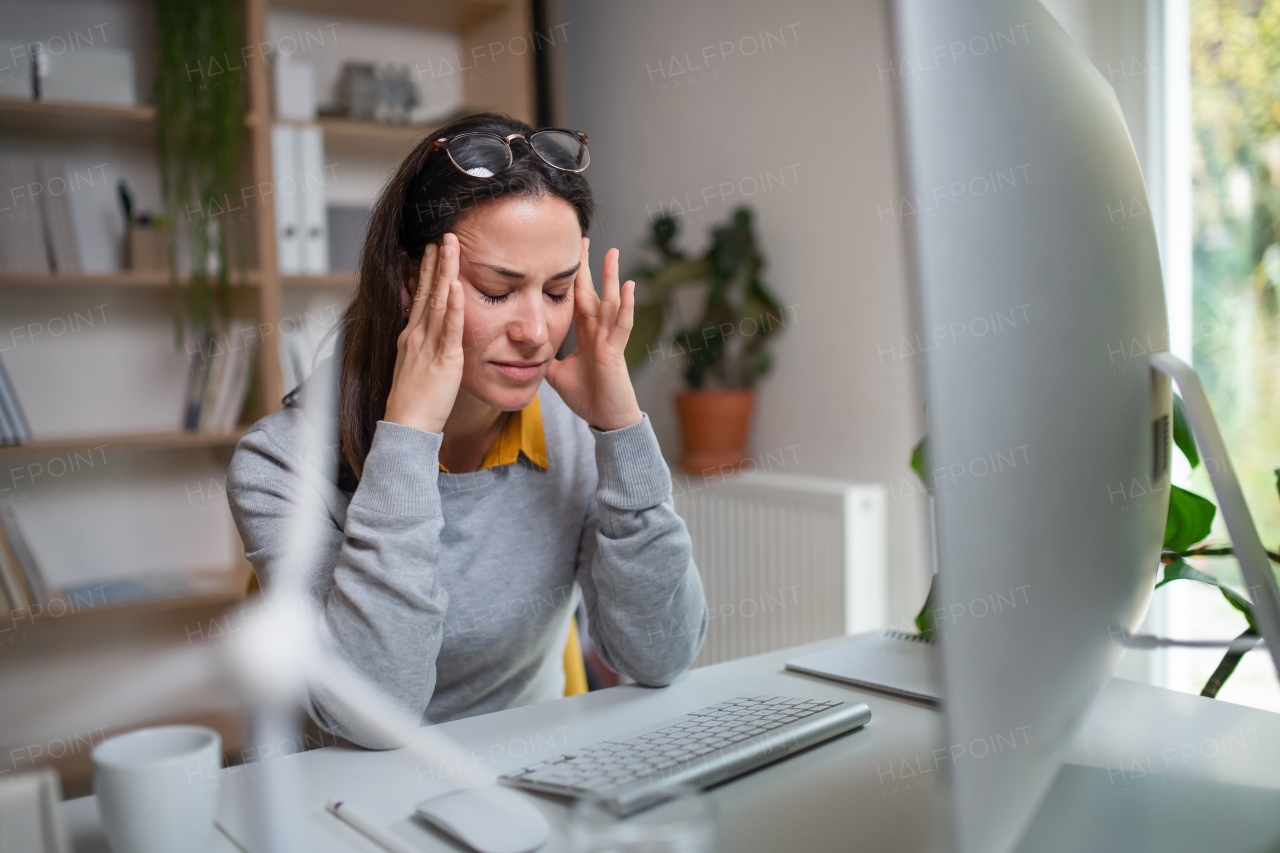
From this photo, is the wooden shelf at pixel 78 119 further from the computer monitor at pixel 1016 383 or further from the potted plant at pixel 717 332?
the computer monitor at pixel 1016 383

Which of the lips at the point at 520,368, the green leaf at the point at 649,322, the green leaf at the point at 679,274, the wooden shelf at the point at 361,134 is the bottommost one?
the lips at the point at 520,368

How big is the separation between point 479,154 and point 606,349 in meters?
0.19

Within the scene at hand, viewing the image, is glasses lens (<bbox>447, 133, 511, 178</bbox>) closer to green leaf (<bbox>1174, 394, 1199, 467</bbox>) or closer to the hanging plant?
green leaf (<bbox>1174, 394, 1199, 467</bbox>)

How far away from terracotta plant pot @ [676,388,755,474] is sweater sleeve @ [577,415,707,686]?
899mm

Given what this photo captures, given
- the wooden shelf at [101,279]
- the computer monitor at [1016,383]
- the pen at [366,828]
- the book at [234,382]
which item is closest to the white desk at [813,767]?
the pen at [366,828]

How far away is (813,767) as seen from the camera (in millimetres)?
569

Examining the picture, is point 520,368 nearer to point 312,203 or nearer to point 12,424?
point 12,424

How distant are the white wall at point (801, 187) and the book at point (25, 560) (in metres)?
0.93

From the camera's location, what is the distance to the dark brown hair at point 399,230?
0.67 metres

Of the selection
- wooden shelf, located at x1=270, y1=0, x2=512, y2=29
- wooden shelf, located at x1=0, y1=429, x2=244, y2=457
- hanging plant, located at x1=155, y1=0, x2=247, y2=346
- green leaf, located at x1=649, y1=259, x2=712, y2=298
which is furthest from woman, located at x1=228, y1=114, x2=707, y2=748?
wooden shelf, located at x1=270, y1=0, x2=512, y2=29

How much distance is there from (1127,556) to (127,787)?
1.55 ft

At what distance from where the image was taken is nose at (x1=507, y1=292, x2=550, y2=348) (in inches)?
26.6

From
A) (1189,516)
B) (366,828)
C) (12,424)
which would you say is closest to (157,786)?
(366,828)

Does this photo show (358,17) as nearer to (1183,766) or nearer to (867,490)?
(867,490)
